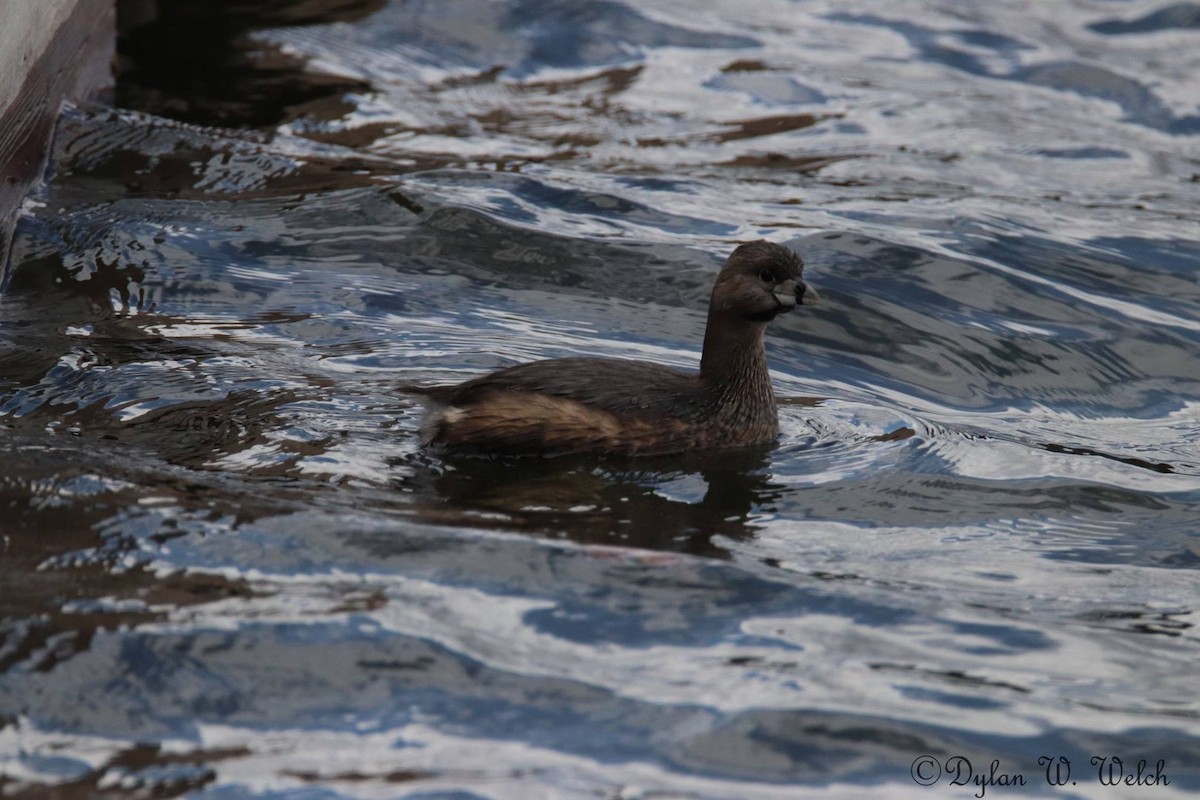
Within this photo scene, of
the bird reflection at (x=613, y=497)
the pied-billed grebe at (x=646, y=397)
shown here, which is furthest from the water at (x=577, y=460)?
the pied-billed grebe at (x=646, y=397)

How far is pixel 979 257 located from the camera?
10.1 m

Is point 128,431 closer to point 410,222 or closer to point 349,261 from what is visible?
point 349,261

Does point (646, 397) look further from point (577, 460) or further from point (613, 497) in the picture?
point (613, 497)

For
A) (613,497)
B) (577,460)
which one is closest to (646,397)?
(577,460)

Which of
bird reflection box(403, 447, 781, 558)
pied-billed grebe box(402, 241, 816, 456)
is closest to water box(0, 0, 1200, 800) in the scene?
bird reflection box(403, 447, 781, 558)

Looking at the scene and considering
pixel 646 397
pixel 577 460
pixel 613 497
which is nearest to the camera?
pixel 613 497

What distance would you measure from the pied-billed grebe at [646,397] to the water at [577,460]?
14 cm

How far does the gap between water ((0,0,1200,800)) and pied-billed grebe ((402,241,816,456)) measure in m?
0.14

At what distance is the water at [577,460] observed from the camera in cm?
468

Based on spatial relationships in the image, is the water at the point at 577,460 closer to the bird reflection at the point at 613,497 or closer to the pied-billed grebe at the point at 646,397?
the bird reflection at the point at 613,497

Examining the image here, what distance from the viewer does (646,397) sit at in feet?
23.4

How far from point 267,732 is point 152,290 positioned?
4.71 m

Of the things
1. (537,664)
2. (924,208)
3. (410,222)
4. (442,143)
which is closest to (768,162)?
(924,208)

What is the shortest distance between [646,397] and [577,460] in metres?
0.43
